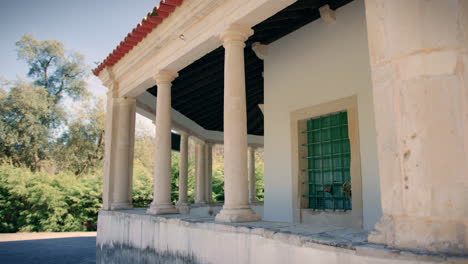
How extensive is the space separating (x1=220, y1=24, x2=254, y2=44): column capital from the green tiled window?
263 centimetres

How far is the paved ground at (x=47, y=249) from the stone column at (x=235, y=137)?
282 inches

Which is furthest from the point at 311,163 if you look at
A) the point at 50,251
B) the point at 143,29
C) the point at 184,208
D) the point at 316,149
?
the point at 50,251

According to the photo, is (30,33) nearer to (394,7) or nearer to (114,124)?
(114,124)

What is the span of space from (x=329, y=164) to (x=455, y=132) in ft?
15.3

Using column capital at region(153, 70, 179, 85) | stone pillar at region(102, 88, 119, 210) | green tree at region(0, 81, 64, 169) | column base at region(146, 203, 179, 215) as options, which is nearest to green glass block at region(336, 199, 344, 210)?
column base at region(146, 203, 179, 215)

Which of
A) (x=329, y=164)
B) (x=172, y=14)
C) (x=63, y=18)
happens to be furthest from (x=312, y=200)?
(x=63, y=18)

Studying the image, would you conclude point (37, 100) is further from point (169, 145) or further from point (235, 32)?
point (235, 32)

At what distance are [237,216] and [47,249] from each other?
10.7 metres

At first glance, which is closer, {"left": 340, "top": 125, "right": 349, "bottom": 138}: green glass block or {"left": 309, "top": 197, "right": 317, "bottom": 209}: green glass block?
{"left": 340, "top": 125, "right": 349, "bottom": 138}: green glass block

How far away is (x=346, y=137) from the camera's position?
7.07 metres

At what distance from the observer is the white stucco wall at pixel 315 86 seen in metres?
6.40

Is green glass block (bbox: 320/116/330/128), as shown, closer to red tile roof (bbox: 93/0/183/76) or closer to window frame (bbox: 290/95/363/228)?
window frame (bbox: 290/95/363/228)

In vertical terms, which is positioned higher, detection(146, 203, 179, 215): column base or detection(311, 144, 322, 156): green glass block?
detection(311, 144, 322, 156): green glass block

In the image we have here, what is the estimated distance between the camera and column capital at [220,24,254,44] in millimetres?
5914
